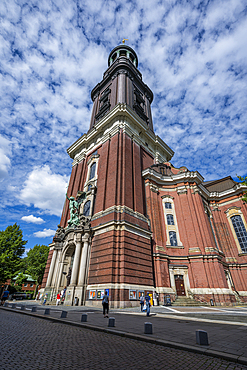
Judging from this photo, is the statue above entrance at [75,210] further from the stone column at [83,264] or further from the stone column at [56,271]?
the stone column at [83,264]

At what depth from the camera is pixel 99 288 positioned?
58.2 ft

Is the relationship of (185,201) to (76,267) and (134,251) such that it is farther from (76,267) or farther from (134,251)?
(76,267)

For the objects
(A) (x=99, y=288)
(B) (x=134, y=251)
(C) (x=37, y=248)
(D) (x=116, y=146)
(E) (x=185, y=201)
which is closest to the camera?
(A) (x=99, y=288)

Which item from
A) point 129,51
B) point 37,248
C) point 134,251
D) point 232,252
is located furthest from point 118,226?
point 129,51

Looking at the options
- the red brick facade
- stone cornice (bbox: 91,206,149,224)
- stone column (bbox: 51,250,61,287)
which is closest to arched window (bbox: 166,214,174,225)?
the red brick facade

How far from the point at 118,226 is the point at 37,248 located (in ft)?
110

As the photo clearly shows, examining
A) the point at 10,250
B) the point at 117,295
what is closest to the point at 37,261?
the point at 10,250

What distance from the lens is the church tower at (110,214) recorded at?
60.7 feet

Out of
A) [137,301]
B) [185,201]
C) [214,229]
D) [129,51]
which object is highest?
[129,51]

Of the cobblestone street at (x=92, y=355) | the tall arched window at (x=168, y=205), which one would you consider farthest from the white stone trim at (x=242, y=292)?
the cobblestone street at (x=92, y=355)

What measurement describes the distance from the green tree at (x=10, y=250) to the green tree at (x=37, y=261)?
7.78 meters

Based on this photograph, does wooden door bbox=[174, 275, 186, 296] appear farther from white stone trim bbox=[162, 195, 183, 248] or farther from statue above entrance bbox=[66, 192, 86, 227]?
statue above entrance bbox=[66, 192, 86, 227]

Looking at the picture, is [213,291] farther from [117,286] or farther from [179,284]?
[117,286]

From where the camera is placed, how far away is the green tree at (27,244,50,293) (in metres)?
41.2
